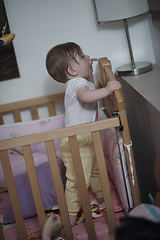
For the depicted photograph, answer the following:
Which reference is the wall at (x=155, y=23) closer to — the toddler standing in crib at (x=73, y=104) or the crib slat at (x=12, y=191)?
the toddler standing in crib at (x=73, y=104)

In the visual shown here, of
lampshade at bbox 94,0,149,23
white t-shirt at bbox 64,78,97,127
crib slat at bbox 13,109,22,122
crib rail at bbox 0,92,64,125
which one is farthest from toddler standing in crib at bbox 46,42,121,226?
crib slat at bbox 13,109,22,122

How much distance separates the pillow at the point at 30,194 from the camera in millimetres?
1249

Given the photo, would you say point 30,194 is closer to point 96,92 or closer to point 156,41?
point 96,92

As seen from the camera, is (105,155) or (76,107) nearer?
(76,107)

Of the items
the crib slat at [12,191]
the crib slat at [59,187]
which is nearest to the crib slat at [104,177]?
the crib slat at [59,187]

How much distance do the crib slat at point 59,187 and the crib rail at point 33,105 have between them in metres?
0.73

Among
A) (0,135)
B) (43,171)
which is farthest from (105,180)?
(0,135)

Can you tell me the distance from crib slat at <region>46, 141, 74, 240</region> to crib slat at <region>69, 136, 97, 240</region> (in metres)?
0.07

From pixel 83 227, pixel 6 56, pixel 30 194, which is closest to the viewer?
pixel 83 227

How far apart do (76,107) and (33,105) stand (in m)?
0.59

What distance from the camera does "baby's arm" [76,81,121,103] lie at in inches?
39.3

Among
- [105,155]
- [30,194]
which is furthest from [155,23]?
[30,194]

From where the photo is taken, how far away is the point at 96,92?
104 centimetres

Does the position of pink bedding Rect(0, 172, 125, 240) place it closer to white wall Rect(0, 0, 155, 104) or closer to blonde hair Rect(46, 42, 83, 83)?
blonde hair Rect(46, 42, 83, 83)
